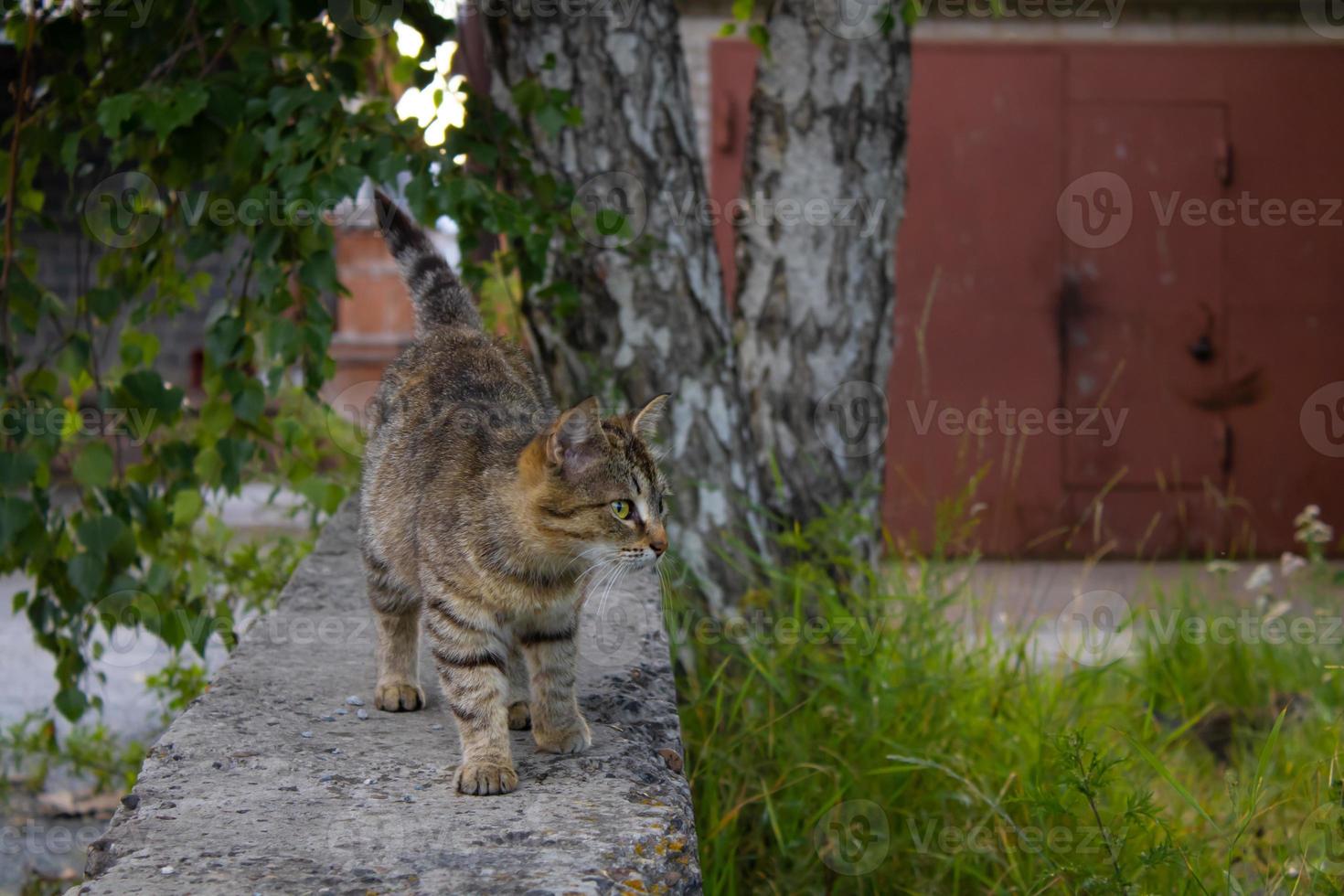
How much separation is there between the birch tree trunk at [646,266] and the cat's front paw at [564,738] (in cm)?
151

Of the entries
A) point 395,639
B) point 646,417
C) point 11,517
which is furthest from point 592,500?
point 11,517

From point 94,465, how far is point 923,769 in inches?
83.3

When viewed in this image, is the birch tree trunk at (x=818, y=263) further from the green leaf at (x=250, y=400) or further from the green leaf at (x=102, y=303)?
the green leaf at (x=102, y=303)

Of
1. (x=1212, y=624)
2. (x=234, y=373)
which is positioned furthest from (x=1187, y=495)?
(x=234, y=373)

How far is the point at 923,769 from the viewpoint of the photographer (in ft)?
11.1

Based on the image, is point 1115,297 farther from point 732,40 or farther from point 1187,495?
point 732,40

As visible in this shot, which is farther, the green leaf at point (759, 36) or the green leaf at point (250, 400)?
the green leaf at point (759, 36)

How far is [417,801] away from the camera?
2244 mm

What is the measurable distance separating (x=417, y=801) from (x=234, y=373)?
1.55 metres

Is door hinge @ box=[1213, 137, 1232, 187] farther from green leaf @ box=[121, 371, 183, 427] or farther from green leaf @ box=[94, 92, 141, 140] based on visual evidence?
green leaf @ box=[94, 92, 141, 140]

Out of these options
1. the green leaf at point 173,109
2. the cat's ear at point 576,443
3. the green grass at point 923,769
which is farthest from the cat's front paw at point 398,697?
the green leaf at point 173,109

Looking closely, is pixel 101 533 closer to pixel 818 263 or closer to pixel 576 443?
pixel 576 443

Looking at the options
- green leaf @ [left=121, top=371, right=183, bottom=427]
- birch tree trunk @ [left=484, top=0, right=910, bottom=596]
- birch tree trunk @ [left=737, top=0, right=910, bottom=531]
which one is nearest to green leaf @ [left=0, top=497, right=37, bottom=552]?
green leaf @ [left=121, top=371, right=183, bottom=427]

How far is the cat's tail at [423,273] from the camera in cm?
338
